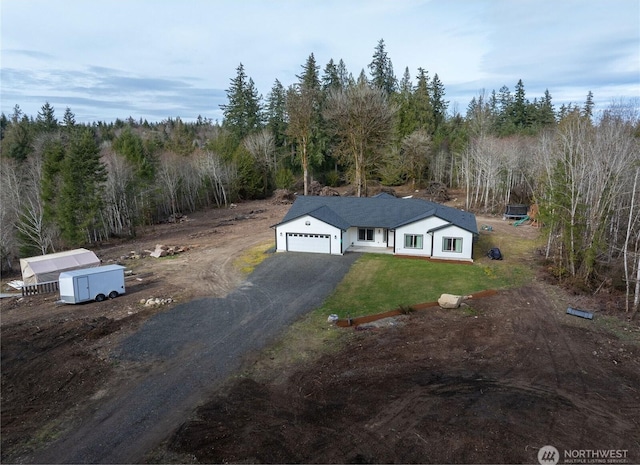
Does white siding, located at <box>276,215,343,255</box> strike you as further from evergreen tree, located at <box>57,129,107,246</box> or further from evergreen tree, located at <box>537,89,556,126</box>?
evergreen tree, located at <box>537,89,556,126</box>

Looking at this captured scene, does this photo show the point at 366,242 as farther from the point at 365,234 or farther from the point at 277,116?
the point at 277,116

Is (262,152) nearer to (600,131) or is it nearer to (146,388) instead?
(600,131)

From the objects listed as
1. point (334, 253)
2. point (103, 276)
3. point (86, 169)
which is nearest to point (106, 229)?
point (86, 169)

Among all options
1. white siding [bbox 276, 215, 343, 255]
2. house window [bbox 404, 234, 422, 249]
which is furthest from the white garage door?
house window [bbox 404, 234, 422, 249]

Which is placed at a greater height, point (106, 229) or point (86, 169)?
point (86, 169)

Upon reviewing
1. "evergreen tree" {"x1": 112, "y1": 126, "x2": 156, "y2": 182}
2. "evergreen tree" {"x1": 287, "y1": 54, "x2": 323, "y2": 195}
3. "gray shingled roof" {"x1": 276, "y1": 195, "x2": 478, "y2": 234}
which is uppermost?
"evergreen tree" {"x1": 287, "y1": 54, "x2": 323, "y2": 195}

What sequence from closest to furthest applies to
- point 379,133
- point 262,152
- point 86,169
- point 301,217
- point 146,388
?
point 146,388, point 301,217, point 86,169, point 379,133, point 262,152

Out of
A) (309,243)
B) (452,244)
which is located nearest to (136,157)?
(309,243)
